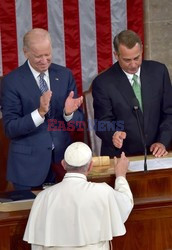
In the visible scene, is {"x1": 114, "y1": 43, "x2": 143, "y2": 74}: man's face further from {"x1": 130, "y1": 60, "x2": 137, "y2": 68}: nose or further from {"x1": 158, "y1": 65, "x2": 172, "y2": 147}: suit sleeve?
{"x1": 158, "y1": 65, "x2": 172, "y2": 147}: suit sleeve

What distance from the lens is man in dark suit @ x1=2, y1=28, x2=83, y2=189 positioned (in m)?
5.21

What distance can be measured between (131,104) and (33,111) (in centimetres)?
75

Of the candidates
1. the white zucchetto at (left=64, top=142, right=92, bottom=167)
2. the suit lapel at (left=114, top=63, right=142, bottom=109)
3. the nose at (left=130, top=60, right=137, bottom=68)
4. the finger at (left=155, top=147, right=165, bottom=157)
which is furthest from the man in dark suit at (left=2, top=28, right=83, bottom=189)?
the white zucchetto at (left=64, top=142, right=92, bottom=167)

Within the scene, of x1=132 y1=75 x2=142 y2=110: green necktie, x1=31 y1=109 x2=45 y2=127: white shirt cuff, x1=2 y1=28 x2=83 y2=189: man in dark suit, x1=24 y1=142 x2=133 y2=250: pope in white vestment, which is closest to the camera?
x1=24 y1=142 x2=133 y2=250: pope in white vestment

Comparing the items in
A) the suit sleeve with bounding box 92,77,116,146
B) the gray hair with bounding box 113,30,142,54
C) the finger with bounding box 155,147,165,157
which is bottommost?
the finger with bounding box 155,147,165,157

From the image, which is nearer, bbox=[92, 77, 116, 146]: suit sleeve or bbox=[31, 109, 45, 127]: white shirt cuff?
bbox=[31, 109, 45, 127]: white shirt cuff

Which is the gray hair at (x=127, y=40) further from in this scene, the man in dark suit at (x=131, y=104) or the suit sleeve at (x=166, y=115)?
the suit sleeve at (x=166, y=115)

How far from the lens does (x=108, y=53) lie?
7.41 metres

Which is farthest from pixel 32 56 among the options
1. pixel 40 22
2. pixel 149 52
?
pixel 149 52

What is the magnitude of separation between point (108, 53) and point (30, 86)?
224cm

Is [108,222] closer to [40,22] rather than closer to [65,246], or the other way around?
[65,246]

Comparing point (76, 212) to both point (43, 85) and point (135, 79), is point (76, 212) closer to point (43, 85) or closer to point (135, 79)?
point (43, 85)

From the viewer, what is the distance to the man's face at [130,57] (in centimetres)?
528

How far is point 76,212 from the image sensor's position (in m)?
4.07
